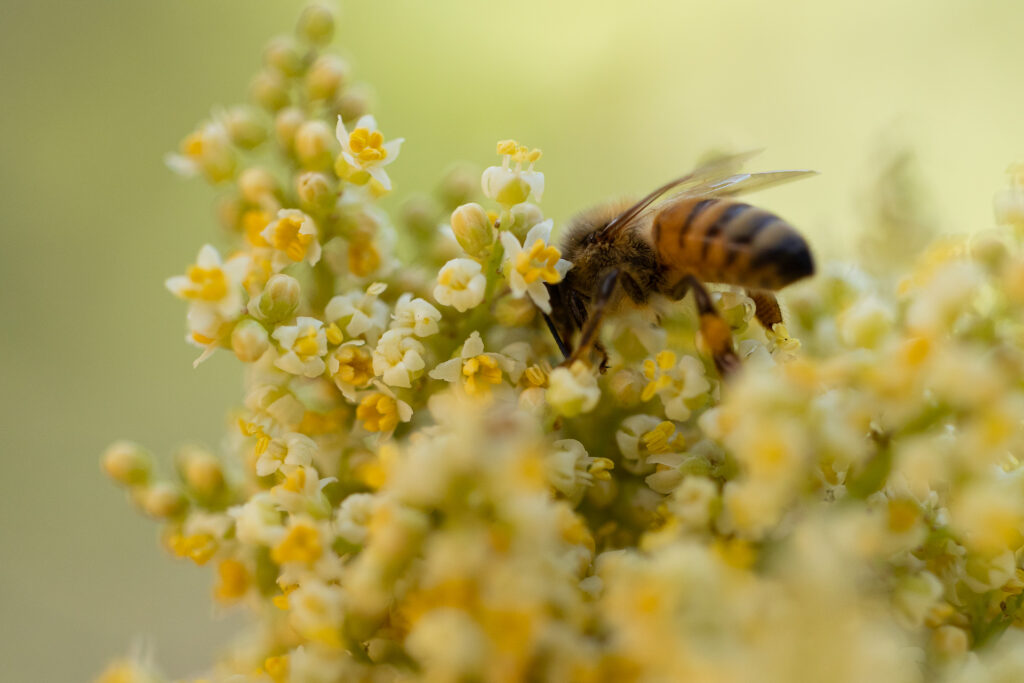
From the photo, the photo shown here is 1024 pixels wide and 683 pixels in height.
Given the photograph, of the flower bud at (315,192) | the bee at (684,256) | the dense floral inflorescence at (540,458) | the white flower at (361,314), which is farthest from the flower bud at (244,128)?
the bee at (684,256)

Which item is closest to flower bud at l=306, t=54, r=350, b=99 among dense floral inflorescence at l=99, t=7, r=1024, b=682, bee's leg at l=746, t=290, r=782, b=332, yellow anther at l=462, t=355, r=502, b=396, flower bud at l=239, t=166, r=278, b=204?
dense floral inflorescence at l=99, t=7, r=1024, b=682

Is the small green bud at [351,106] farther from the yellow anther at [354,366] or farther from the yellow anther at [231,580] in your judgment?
the yellow anther at [231,580]

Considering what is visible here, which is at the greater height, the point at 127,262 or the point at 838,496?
the point at 127,262

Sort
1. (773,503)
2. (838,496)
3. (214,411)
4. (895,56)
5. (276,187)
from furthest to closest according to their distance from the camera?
(895,56) → (214,411) → (276,187) → (838,496) → (773,503)

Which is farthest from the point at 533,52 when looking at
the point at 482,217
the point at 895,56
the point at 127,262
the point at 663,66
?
the point at 482,217

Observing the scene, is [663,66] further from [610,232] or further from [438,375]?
[438,375]

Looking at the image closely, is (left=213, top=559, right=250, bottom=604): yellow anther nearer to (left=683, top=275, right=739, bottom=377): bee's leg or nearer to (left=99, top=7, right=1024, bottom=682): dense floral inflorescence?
(left=99, top=7, right=1024, bottom=682): dense floral inflorescence

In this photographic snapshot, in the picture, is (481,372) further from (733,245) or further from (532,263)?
(733,245)
